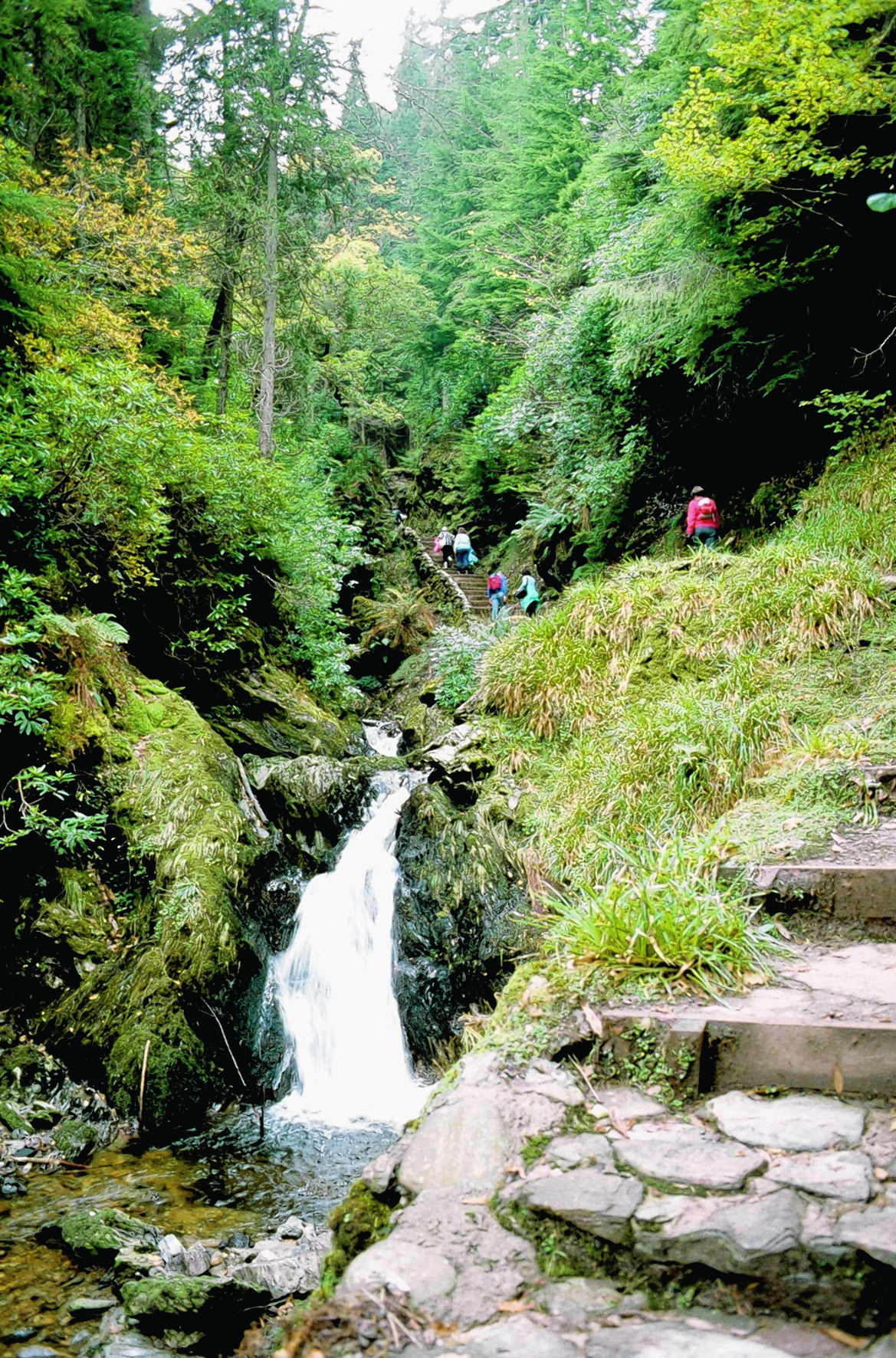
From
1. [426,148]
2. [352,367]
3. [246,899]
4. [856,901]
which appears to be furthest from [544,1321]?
[426,148]

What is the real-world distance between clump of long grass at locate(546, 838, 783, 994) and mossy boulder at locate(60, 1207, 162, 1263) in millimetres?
3136

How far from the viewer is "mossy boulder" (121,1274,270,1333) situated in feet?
11.8

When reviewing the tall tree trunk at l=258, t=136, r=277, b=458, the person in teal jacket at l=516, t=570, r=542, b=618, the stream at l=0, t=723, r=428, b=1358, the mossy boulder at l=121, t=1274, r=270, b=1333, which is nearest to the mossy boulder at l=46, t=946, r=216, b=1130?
the stream at l=0, t=723, r=428, b=1358

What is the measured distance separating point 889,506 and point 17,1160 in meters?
9.22

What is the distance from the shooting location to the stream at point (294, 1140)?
3.98m

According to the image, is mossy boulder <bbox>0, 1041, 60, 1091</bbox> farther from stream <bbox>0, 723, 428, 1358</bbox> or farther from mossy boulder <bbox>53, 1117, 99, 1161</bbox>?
stream <bbox>0, 723, 428, 1358</bbox>

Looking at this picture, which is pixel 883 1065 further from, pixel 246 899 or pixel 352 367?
pixel 352 367

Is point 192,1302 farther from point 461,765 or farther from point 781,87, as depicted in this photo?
point 781,87

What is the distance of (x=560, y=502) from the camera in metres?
15.5

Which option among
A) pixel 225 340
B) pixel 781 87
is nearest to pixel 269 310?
Result: pixel 225 340

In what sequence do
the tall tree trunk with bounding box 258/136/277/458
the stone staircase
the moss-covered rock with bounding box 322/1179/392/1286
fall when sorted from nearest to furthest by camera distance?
the moss-covered rock with bounding box 322/1179/392/1286
the tall tree trunk with bounding box 258/136/277/458
the stone staircase

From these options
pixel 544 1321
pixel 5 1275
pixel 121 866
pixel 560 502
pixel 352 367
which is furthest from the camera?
pixel 352 367

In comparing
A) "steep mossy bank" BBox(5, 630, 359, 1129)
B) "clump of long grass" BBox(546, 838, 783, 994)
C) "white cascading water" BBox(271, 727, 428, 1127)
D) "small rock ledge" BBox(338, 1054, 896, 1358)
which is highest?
"clump of long grass" BBox(546, 838, 783, 994)

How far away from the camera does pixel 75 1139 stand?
5.11 metres
